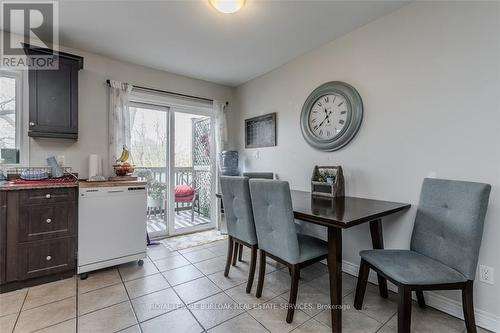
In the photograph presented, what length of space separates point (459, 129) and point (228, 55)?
2470 mm

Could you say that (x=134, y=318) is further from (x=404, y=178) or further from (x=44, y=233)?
(x=404, y=178)

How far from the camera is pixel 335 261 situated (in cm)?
151

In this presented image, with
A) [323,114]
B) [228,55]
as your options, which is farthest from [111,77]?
[323,114]

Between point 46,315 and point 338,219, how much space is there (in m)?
2.24

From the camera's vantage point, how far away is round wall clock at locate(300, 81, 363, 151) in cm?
230

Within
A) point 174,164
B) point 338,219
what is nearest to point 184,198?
point 174,164

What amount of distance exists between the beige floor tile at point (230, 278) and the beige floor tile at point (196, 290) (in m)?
0.06

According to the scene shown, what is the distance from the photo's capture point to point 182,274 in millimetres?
2336

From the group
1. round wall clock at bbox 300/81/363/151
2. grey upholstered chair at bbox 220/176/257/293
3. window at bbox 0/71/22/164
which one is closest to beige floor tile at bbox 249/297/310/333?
grey upholstered chair at bbox 220/176/257/293

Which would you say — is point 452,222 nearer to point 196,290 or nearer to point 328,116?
point 328,116

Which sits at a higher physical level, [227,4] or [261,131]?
[227,4]

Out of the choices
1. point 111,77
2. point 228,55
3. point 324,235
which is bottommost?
point 324,235

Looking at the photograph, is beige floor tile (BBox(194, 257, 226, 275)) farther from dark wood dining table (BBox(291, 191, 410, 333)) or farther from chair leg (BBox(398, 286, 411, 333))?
chair leg (BBox(398, 286, 411, 333))

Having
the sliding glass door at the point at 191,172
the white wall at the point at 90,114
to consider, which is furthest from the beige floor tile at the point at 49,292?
the sliding glass door at the point at 191,172
